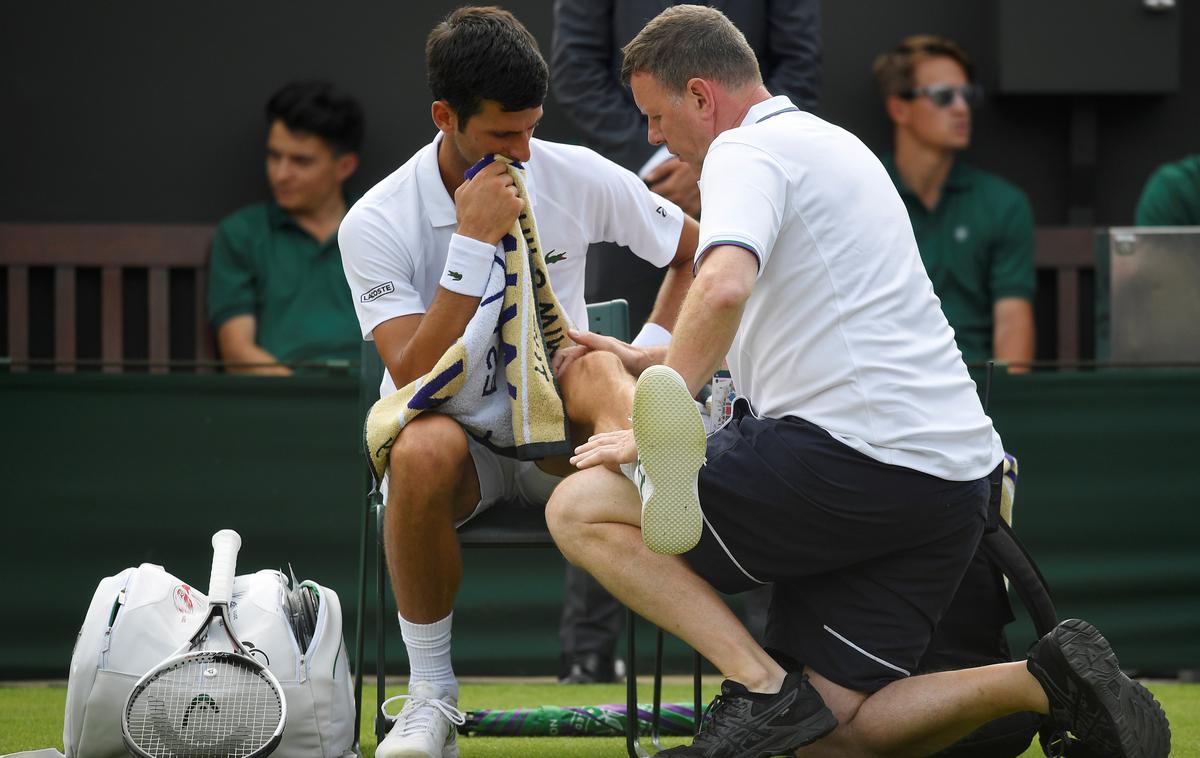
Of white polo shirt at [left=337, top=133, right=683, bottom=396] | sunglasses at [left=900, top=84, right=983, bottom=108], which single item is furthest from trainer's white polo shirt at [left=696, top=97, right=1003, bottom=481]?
sunglasses at [left=900, top=84, right=983, bottom=108]

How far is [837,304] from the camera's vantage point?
2637 mm

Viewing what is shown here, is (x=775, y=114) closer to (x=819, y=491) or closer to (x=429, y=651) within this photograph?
(x=819, y=491)

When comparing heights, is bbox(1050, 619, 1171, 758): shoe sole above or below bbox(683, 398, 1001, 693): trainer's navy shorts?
below

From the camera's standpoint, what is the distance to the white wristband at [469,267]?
3.03m

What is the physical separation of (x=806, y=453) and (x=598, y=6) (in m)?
2.34

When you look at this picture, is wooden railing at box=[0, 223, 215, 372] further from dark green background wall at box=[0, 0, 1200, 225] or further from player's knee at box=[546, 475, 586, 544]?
player's knee at box=[546, 475, 586, 544]

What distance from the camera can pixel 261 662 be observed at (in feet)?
8.98

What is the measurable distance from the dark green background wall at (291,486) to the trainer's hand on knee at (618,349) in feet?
4.69

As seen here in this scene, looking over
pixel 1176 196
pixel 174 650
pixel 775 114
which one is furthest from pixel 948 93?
pixel 174 650

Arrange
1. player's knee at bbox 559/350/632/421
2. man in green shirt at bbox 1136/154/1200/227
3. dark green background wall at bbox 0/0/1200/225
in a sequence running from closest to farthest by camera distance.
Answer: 1. player's knee at bbox 559/350/632/421
2. man in green shirt at bbox 1136/154/1200/227
3. dark green background wall at bbox 0/0/1200/225

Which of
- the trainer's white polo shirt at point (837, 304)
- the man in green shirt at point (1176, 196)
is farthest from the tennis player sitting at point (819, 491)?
the man in green shirt at point (1176, 196)

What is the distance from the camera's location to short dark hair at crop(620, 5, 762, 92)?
111 inches

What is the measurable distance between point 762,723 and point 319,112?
352 cm

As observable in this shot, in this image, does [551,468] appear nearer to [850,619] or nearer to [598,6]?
[850,619]
